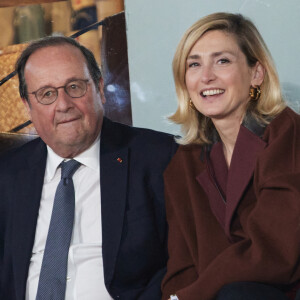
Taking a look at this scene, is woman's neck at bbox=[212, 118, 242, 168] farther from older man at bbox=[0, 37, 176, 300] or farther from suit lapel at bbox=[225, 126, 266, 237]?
older man at bbox=[0, 37, 176, 300]

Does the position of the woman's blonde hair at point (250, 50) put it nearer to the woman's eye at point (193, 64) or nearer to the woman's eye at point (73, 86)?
the woman's eye at point (193, 64)

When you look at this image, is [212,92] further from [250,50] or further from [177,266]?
[177,266]

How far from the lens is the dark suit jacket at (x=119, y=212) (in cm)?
207

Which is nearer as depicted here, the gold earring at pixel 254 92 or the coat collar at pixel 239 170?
the coat collar at pixel 239 170

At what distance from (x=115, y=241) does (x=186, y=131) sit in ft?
1.70

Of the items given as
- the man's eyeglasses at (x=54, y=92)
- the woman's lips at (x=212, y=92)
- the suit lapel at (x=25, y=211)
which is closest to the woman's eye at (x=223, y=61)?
the woman's lips at (x=212, y=92)

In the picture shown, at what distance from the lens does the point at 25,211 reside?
2189 millimetres

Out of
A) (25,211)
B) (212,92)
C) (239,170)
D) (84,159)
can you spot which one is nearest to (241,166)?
(239,170)

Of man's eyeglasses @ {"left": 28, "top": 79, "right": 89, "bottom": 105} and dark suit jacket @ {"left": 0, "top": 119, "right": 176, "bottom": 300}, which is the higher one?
man's eyeglasses @ {"left": 28, "top": 79, "right": 89, "bottom": 105}

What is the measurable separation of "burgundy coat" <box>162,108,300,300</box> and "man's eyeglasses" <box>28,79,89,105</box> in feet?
1.49

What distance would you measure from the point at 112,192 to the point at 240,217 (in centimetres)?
50

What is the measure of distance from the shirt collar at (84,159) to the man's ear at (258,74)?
66 centimetres

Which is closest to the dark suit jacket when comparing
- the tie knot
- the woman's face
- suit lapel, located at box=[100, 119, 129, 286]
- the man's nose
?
suit lapel, located at box=[100, 119, 129, 286]

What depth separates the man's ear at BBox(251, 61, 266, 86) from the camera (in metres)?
2.03
